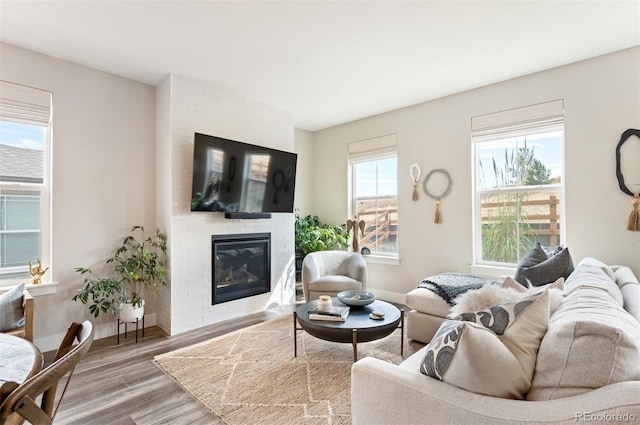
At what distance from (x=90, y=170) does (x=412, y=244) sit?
368 cm

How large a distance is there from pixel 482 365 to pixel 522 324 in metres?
0.25

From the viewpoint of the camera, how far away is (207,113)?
354 cm

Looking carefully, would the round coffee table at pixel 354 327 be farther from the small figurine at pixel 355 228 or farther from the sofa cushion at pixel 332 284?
the small figurine at pixel 355 228

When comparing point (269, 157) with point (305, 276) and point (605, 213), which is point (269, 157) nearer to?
point (305, 276)

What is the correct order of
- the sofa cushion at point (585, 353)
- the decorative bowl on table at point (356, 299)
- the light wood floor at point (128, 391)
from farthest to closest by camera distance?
the decorative bowl on table at point (356, 299)
the light wood floor at point (128, 391)
the sofa cushion at point (585, 353)

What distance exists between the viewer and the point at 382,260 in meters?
4.52

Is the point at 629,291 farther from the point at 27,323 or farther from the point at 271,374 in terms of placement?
the point at 27,323

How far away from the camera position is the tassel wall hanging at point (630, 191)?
2.72 m

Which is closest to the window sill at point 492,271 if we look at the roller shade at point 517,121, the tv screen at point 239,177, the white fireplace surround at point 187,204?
the roller shade at point 517,121

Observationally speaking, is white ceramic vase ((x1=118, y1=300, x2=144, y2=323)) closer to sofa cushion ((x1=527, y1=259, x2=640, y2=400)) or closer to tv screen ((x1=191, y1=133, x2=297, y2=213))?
tv screen ((x1=191, y1=133, x2=297, y2=213))

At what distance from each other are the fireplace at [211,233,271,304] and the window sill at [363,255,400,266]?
148 cm

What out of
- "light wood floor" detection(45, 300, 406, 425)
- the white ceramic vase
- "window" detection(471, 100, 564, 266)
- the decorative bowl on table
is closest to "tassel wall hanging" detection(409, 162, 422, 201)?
"window" detection(471, 100, 564, 266)

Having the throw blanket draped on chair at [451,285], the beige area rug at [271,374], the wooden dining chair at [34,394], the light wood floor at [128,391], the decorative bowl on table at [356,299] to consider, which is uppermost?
the wooden dining chair at [34,394]

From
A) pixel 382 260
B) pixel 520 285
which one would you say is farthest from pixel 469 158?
pixel 520 285
